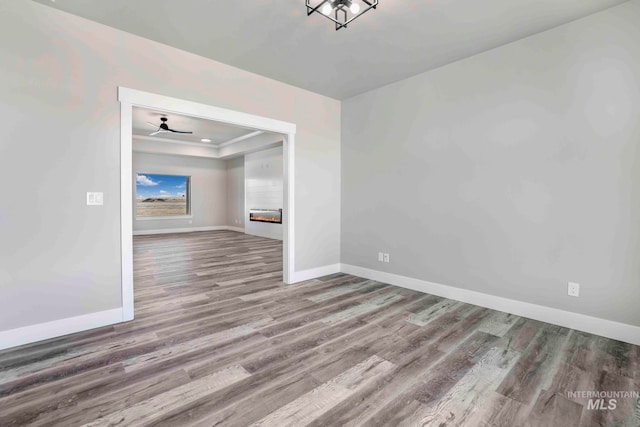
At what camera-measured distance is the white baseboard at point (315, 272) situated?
427cm

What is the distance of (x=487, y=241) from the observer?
3.26 meters

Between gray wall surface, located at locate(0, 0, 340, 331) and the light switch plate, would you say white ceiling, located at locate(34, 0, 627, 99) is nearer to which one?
gray wall surface, located at locate(0, 0, 340, 331)

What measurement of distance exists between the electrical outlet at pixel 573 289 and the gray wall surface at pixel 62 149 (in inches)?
168

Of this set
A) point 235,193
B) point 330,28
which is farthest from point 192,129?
point 330,28

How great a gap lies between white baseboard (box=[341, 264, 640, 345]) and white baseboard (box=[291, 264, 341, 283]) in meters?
0.81

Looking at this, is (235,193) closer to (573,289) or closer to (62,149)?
(62,149)

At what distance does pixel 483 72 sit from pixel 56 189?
171 inches

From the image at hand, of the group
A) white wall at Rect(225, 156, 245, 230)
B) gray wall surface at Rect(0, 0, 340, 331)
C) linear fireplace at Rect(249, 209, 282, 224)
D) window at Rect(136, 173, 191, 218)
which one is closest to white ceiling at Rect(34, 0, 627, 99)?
gray wall surface at Rect(0, 0, 340, 331)

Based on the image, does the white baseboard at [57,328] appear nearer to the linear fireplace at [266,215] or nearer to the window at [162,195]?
the linear fireplace at [266,215]

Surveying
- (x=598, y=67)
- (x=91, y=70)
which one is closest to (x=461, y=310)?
(x=598, y=67)

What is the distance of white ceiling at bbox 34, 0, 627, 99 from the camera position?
2.44 meters

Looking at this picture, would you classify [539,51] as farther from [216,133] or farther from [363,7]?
[216,133]

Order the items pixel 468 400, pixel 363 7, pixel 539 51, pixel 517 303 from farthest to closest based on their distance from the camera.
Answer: pixel 517 303, pixel 539 51, pixel 363 7, pixel 468 400

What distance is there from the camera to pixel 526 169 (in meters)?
2.97
